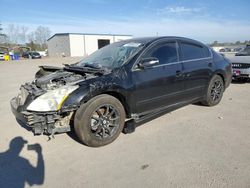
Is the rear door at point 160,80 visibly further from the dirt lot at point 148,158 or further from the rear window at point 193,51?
the dirt lot at point 148,158

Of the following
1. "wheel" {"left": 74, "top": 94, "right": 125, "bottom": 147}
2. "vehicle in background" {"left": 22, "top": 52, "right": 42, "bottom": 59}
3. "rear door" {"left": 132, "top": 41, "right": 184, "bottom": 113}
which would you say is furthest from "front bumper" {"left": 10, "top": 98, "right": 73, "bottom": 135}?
"vehicle in background" {"left": 22, "top": 52, "right": 42, "bottom": 59}

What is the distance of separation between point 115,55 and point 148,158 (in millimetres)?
2015

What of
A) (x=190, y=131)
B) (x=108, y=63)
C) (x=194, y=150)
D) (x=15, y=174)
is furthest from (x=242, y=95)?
(x=15, y=174)

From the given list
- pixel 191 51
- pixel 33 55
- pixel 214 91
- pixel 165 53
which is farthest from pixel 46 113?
pixel 33 55

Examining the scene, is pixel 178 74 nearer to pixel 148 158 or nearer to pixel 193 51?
pixel 193 51

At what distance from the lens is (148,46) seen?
357 centimetres

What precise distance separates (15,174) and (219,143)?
299cm

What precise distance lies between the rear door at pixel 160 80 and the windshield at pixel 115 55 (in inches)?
10.4

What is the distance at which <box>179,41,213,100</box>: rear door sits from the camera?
13.4 feet

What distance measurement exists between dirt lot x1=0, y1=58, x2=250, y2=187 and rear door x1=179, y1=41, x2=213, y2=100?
2.22 ft

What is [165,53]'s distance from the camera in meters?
3.79

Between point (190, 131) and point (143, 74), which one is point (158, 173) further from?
point (143, 74)

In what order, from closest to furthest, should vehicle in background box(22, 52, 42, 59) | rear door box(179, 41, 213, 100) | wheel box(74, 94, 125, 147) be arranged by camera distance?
wheel box(74, 94, 125, 147) < rear door box(179, 41, 213, 100) < vehicle in background box(22, 52, 42, 59)

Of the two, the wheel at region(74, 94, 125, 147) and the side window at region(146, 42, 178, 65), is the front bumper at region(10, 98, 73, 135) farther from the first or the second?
the side window at region(146, 42, 178, 65)
